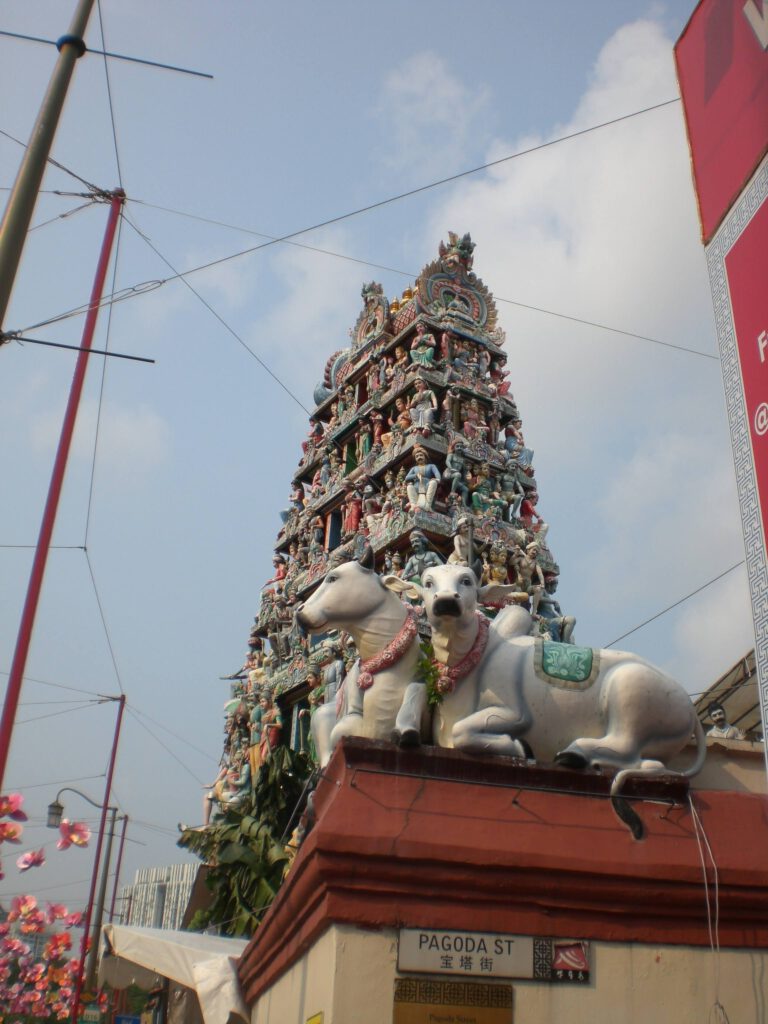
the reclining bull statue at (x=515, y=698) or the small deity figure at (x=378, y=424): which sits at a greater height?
the small deity figure at (x=378, y=424)

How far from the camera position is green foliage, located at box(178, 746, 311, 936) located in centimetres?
1534

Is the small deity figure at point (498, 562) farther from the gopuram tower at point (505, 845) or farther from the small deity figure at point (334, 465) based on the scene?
the gopuram tower at point (505, 845)

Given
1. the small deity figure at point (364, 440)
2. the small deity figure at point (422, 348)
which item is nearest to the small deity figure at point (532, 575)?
the small deity figure at point (364, 440)

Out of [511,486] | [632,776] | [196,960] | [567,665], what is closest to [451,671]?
[567,665]

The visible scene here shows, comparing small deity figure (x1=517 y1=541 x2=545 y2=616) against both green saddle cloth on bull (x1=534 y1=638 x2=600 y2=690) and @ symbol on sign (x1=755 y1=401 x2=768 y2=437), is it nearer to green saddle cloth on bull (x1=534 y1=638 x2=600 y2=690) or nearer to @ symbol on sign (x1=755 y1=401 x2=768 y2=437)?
green saddle cloth on bull (x1=534 y1=638 x2=600 y2=690)

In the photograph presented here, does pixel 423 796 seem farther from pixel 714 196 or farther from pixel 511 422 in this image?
pixel 511 422

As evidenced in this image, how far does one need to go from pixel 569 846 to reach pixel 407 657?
1.96m

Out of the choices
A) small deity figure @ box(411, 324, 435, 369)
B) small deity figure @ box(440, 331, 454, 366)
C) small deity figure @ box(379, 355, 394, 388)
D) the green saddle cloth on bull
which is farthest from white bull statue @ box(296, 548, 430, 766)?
small deity figure @ box(379, 355, 394, 388)

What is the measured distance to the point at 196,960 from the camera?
385 inches

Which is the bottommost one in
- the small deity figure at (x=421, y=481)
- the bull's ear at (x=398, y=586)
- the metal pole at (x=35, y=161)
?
the bull's ear at (x=398, y=586)

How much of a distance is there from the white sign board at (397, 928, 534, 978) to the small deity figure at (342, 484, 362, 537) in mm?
18810

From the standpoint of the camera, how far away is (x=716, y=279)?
675cm

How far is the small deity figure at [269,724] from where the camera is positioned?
76.9 ft

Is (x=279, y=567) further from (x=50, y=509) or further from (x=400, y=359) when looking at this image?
(x=50, y=509)
